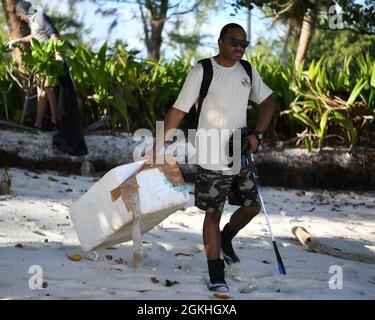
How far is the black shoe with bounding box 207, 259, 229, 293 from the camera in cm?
406

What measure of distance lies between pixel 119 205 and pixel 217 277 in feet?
2.37

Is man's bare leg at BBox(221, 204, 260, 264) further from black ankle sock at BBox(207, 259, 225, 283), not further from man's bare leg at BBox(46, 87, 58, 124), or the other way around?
man's bare leg at BBox(46, 87, 58, 124)

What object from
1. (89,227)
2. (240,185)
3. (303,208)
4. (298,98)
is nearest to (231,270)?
(240,185)

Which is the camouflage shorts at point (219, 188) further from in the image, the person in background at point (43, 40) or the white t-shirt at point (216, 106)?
the person in background at point (43, 40)

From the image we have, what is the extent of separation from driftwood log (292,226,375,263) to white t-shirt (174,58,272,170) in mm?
1460

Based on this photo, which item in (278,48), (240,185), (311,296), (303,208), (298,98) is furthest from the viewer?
(278,48)

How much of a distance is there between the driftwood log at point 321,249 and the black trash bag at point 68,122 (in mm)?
3283

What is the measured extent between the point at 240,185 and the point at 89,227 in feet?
3.20

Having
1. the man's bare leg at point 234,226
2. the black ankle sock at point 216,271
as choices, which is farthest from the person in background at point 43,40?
the black ankle sock at point 216,271

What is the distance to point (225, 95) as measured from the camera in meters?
4.14

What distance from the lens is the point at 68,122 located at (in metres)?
8.07

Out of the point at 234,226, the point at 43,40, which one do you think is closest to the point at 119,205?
the point at 234,226

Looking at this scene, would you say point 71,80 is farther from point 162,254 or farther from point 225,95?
point 225,95

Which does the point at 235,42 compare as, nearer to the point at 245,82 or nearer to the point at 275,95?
the point at 245,82
